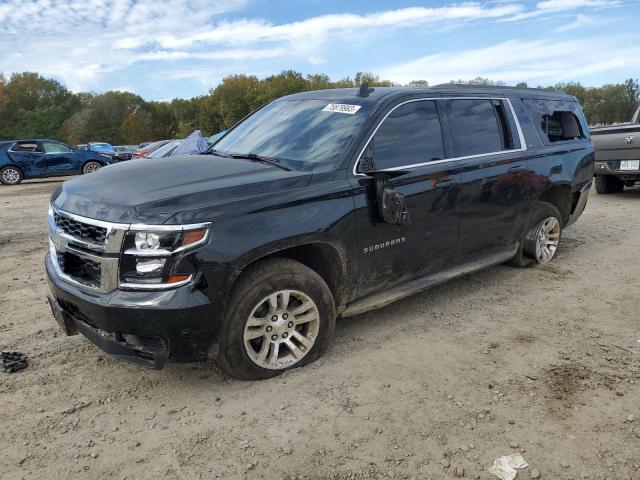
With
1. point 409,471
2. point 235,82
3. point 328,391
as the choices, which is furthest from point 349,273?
point 235,82

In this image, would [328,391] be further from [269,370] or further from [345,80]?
[345,80]

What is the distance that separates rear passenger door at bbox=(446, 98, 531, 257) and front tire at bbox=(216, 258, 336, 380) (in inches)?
64.6

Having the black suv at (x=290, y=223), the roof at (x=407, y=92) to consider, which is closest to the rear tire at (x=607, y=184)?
the roof at (x=407, y=92)

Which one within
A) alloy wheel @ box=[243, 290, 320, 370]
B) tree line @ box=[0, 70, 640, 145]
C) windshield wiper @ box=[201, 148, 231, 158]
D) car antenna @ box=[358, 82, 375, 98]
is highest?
tree line @ box=[0, 70, 640, 145]

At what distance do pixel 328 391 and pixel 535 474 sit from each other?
4.14 feet

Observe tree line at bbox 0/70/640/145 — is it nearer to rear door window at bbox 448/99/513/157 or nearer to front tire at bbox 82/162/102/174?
front tire at bbox 82/162/102/174

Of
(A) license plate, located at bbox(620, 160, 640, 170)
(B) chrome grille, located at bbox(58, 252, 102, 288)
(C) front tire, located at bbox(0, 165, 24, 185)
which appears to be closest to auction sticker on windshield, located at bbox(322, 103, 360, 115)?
(B) chrome grille, located at bbox(58, 252, 102, 288)

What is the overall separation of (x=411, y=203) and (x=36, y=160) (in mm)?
18336

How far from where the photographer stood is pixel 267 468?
8.68 feet

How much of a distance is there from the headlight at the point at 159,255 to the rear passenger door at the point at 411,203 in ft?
4.11

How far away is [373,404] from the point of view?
3164 mm

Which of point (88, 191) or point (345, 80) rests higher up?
point (345, 80)

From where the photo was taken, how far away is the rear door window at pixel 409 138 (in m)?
3.91

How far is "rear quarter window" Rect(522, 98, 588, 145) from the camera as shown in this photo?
5.42 meters
